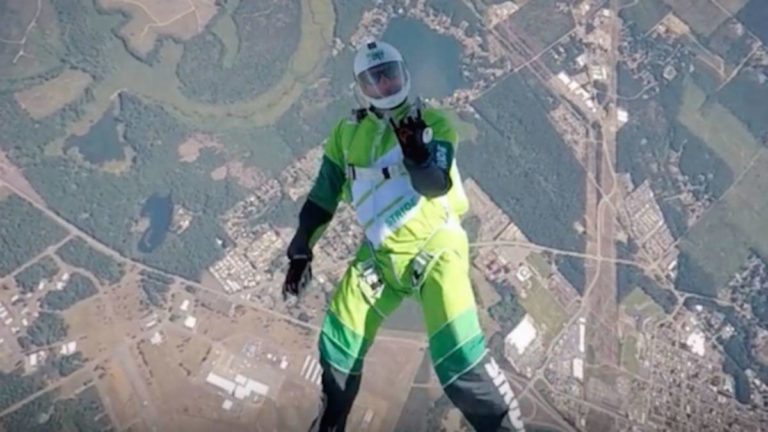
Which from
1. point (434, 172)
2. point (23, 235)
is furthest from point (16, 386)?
point (434, 172)

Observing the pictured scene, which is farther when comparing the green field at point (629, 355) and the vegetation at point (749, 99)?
the vegetation at point (749, 99)

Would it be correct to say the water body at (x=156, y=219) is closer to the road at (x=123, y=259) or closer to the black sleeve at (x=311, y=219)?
the road at (x=123, y=259)

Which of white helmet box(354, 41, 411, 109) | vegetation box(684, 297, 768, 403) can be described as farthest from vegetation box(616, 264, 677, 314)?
white helmet box(354, 41, 411, 109)

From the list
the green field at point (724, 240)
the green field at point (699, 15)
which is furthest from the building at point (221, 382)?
the green field at point (699, 15)

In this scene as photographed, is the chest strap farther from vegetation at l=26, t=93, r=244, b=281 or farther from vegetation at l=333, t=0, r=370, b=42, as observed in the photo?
vegetation at l=333, t=0, r=370, b=42

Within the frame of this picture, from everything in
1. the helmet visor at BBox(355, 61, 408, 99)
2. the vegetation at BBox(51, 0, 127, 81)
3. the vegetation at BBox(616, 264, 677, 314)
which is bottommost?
the vegetation at BBox(616, 264, 677, 314)
